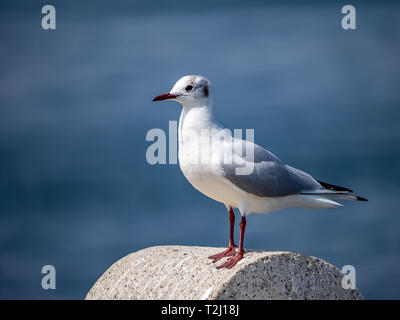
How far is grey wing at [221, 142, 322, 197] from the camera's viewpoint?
25.7 ft

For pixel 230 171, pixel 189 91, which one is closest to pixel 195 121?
pixel 189 91

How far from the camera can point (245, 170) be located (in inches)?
311

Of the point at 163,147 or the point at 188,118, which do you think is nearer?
the point at 188,118

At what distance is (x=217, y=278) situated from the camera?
7.69m

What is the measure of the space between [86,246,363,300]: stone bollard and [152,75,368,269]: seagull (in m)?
0.21

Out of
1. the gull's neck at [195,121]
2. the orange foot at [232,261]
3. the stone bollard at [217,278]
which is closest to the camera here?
the stone bollard at [217,278]

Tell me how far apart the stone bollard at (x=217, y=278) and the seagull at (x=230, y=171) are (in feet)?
0.70

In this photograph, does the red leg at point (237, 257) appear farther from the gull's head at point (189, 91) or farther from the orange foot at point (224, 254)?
the gull's head at point (189, 91)

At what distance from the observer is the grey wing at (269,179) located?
7.83m

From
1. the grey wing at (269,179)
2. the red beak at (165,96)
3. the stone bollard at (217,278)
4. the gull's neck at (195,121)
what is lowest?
the stone bollard at (217,278)

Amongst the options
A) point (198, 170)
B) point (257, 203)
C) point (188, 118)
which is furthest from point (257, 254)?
point (188, 118)

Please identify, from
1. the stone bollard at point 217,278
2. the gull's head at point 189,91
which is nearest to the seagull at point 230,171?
the gull's head at point 189,91
